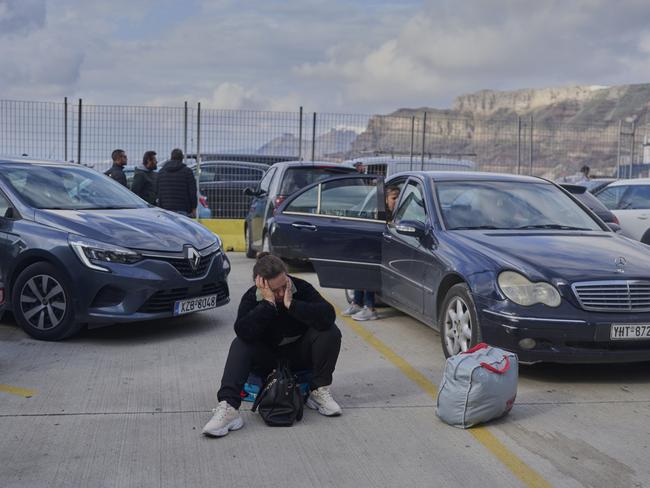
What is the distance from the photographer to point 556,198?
766cm

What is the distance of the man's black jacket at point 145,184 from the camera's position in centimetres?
1323

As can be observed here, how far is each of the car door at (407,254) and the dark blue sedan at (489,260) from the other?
16 mm

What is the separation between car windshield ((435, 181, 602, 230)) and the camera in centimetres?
711

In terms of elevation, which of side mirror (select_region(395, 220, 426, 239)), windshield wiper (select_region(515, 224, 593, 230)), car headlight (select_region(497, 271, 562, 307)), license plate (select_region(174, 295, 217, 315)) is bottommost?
license plate (select_region(174, 295, 217, 315))

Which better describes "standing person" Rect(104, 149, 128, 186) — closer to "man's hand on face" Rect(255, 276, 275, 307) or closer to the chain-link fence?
the chain-link fence

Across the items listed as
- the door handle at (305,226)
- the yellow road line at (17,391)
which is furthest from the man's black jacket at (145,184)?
the yellow road line at (17,391)

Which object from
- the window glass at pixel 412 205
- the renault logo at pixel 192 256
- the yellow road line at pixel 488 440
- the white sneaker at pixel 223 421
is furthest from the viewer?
the window glass at pixel 412 205

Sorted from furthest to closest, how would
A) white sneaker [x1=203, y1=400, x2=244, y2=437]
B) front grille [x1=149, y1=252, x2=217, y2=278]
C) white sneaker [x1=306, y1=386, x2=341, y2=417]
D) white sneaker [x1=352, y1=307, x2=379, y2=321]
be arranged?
1. white sneaker [x1=352, y1=307, x2=379, y2=321]
2. front grille [x1=149, y1=252, x2=217, y2=278]
3. white sneaker [x1=306, y1=386, x2=341, y2=417]
4. white sneaker [x1=203, y1=400, x2=244, y2=437]

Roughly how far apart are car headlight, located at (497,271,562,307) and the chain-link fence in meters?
9.50

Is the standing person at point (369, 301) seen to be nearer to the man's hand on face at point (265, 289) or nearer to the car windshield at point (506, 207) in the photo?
the car windshield at point (506, 207)

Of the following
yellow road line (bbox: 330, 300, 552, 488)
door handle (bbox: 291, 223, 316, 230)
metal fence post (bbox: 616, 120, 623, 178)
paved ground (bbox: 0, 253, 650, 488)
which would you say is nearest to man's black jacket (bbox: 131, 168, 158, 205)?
door handle (bbox: 291, 223, 316, 230)

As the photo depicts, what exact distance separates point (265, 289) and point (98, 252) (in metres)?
2.58

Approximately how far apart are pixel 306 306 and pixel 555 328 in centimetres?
179

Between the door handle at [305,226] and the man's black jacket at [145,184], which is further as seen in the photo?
the man's black jacket at [145,184]
